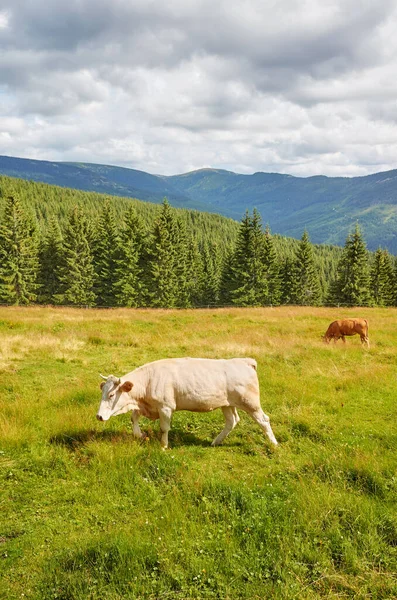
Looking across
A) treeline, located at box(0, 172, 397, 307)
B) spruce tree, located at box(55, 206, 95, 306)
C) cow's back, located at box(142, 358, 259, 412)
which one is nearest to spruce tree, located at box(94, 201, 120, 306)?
treeline, located at box(0, 172, 397, 307)

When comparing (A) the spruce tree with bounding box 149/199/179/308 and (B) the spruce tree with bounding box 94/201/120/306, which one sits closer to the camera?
(A) the spruce tree with bounding box 149/199/179/308

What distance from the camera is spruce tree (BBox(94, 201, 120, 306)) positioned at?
53219 millimetres

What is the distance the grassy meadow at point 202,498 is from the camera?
4.05 m

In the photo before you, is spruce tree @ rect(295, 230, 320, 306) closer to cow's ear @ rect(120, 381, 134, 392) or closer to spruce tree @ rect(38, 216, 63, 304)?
spruce tree @ rect(38, 216, 63, 304)

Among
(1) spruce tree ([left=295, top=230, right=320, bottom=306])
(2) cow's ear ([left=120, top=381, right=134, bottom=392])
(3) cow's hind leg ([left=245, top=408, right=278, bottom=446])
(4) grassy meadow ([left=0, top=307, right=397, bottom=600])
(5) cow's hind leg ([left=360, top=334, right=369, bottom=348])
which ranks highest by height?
(1) spruce tree ([left=295, top=230, right=320, bottom=306])

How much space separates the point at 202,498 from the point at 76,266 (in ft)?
169

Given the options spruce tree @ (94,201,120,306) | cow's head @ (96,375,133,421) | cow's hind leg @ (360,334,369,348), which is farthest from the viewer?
spruce tree @ (94,201,120,306)

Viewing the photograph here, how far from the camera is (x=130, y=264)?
51.5 meters

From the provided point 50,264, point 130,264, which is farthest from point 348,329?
point 50,264

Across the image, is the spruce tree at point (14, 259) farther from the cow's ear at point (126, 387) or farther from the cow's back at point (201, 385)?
the cow's back at point (201, 385)

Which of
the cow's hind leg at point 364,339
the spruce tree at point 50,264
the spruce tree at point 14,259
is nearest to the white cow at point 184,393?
the cow's hind leg at point 364,339

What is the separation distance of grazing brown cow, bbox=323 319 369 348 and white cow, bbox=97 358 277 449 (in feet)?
37.8

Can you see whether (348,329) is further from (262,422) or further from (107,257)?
(107,257)

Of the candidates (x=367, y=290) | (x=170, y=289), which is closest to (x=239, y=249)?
(x=170, y=289)
